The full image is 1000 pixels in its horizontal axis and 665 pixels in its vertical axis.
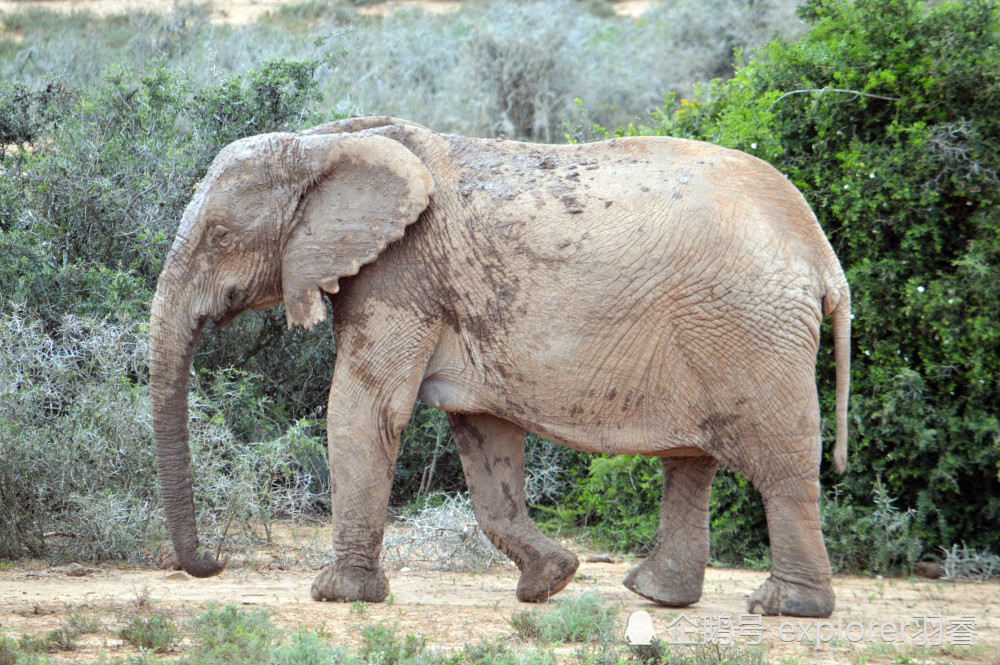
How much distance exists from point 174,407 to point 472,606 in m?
1.89

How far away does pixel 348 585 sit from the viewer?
18.3 feet

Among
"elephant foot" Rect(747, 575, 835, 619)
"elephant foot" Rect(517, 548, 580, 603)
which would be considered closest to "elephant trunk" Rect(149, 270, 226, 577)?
"elephant foot" Rect(517, 548, 580, 603)

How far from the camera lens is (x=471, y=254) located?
18.0 ft

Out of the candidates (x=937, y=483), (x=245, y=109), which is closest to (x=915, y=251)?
(x=937, y=483)

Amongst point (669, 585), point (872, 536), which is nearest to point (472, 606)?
point (669, 585)

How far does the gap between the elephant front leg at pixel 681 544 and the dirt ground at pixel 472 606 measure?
12 centimetres

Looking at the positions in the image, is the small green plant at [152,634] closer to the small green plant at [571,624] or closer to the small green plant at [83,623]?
the small green plant at [83,623]

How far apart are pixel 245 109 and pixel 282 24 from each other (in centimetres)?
1370

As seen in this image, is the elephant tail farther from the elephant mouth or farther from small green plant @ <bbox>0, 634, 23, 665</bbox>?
small green plant @ <bbox>0, 634, 23, 665</bbox>

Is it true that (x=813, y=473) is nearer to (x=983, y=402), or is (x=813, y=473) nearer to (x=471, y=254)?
(x=471, y=254)

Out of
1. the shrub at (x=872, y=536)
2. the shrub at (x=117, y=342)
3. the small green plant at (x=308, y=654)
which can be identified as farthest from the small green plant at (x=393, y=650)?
the shrub at (x=872, y=536)

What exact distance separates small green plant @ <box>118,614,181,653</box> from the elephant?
89 centimetres

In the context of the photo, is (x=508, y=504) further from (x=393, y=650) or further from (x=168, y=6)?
(x=168, y=6)

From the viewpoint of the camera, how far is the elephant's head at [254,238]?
5445 millimetres
